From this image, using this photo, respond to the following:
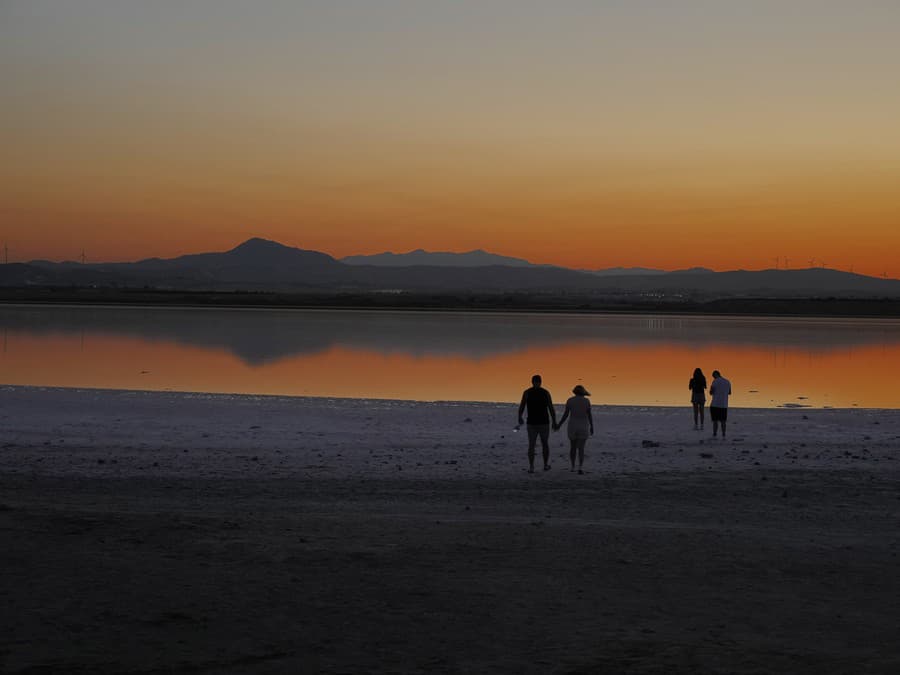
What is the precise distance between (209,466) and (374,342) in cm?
4279

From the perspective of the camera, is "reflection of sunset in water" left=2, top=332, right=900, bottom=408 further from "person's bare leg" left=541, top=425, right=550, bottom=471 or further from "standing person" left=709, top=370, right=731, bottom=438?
"person's bare leg" left=541, top=425, right=550, bottom=471

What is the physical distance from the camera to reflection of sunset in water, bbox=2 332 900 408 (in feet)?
104

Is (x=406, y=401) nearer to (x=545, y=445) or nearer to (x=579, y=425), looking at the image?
(x=545, y=445)

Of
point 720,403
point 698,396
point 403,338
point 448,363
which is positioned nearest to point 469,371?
point 448,363

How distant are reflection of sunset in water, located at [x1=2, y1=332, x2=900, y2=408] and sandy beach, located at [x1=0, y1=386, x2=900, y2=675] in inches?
560

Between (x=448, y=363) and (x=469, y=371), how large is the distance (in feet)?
12.0

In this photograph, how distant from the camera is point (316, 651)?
6.78 metres

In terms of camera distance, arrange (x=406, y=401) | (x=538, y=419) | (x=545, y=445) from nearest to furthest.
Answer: (x=538, y=419) → (x=545, y=445) → (x=406, y=401)

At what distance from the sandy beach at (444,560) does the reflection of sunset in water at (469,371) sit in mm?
14235

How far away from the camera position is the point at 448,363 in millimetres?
42844

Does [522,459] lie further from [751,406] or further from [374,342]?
[374,342]

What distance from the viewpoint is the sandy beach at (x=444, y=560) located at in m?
6.83

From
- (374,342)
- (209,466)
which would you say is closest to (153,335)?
(374,342)

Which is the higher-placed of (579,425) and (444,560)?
(579,425)
